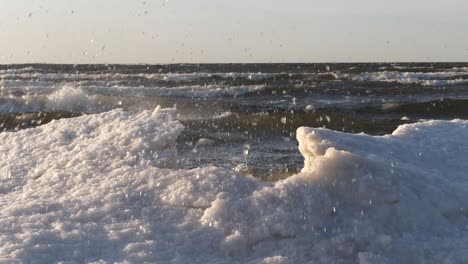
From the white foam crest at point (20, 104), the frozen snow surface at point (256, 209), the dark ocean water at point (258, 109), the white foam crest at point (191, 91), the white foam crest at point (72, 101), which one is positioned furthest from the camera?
the white foam crest at point (191, 91)

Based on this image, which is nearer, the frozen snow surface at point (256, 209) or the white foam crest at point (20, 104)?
the frozen snow surface at point (256, 209)

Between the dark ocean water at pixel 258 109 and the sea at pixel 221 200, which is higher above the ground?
the sea at pixel 221 200

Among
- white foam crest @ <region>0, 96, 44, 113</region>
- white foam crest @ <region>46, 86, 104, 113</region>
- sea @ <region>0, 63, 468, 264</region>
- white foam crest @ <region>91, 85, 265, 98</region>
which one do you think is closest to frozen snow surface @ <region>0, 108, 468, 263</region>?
sea @ <region>0, 63, 468, 264</region>

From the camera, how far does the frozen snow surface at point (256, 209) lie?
114 inches

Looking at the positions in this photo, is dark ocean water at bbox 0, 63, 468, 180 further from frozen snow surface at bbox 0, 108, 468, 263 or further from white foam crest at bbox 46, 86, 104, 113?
frozen snow surface at bbox 0, 108, 468, 263

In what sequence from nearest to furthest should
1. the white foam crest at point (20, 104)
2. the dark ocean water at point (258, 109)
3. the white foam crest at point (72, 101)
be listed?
the dark ocean water at point (258, 109) < the white foam crest at point (72, 101) < the white foam crest at point (20, 104)

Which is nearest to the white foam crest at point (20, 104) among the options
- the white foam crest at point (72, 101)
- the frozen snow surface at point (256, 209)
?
the white foam crest at point (72, 101)

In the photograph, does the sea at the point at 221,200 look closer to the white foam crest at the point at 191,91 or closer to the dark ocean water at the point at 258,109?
the dark ocean water at the point at 258,109

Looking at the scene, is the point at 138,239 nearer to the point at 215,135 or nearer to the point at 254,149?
the point at 254,149

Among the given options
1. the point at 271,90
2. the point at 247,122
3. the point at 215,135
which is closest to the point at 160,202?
the point at 215,135

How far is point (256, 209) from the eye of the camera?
→ 3.12m

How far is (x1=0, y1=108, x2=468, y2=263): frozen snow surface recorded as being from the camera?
291cm

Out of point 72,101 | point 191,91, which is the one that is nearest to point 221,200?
point 72,101

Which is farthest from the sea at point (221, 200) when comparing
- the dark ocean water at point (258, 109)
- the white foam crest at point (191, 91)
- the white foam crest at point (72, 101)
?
the white foam crest at point (191, 91)
